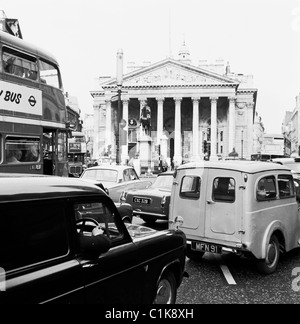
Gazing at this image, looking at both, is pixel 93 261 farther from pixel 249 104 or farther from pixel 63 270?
pixel 249 104

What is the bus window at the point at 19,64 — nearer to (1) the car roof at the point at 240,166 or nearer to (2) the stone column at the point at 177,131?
(1) the car roof at the point at 240,166

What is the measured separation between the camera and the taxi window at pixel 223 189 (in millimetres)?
6219

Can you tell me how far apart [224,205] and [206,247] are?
758 millimetres

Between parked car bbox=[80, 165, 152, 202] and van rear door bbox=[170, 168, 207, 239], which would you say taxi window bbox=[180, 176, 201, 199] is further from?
parked car bbox=[80, 165, 152, 202]

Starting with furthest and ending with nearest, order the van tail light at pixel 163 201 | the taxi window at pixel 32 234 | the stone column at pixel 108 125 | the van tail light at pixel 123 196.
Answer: the stone column at pixel 108 125 < the van tail light at pixel 123 196 < the van tail light at pixel 163 201 < the taxi window at pixel 32 234

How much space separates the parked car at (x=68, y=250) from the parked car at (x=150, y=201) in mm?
5971

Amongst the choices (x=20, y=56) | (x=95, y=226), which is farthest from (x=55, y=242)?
(x=20, y=56)

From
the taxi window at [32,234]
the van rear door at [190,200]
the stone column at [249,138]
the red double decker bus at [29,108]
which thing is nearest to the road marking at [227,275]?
the van rear door at [190,200]

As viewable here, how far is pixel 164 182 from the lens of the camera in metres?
11.1

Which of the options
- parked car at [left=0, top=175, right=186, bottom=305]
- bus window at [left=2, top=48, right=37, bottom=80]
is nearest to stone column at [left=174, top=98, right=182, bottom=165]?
bus window at [left=2, top=48, right=37, bottom=80]

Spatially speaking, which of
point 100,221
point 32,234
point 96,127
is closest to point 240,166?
A: point 100,221

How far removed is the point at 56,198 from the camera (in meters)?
2.73

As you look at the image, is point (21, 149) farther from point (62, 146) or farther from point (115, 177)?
point (115, 177)

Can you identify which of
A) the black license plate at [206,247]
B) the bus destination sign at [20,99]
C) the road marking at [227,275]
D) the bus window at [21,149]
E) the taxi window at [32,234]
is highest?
the bus destination sign at [20,99]
